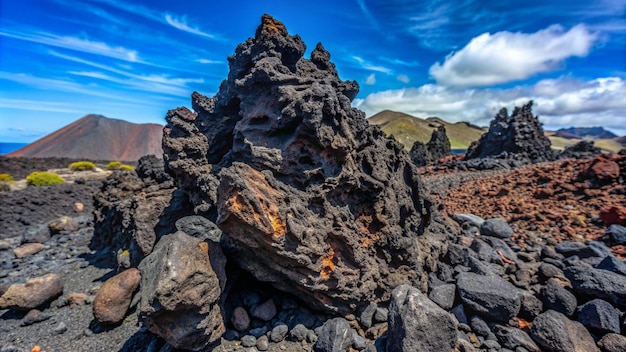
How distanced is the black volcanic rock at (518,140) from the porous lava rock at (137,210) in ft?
76.8

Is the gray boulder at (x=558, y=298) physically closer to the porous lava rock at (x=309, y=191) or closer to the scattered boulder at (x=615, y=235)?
the porous lava rock at (x=309, y=191)

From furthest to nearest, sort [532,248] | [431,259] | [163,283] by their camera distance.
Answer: [532,248] < [431,259] < [163,283]

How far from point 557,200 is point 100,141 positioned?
194ft

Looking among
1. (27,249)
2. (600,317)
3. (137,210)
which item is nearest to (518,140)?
(600,317)

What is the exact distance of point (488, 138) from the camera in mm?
24859

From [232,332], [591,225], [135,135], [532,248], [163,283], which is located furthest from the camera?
[135,135]

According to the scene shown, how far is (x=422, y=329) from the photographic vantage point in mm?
3799

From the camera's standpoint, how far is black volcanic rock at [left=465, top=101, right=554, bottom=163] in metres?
21.8

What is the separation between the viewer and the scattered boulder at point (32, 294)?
18.6ft

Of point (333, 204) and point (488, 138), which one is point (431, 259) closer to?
point (333, 204)

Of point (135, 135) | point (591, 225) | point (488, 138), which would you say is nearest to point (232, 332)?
point (591, 225)

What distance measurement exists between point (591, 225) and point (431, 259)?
5681mm

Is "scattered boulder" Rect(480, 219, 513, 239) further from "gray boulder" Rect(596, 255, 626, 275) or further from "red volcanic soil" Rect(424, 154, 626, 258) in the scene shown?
"gray boulder" Rect(596, 255, 626, 275)

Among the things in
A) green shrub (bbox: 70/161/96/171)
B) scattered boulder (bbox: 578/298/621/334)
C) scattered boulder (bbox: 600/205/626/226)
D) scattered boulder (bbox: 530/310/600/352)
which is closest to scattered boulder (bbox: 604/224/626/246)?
scattered boulder (bbox: 600/205/626/226)
